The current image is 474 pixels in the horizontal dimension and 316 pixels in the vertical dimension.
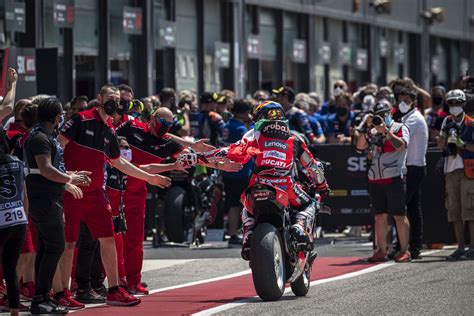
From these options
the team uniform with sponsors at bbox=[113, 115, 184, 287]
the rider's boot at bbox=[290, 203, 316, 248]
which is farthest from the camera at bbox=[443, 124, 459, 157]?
the team uniform with sponsors at bbox=[113, 115, 184, 287]

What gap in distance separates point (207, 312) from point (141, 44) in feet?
58.0

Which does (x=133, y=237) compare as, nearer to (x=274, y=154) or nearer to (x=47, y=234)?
(x=274, y=154)

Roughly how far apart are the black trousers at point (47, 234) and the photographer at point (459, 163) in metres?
6.32

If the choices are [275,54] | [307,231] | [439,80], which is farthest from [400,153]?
[439,80]

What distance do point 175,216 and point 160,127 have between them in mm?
5180

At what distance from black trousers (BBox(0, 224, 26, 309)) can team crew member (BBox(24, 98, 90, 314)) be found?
0.58 m

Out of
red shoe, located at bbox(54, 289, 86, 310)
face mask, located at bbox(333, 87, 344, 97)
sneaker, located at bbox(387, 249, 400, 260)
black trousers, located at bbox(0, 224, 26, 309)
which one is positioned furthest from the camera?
face mask, located at bbox(333, 87, 344, 97)

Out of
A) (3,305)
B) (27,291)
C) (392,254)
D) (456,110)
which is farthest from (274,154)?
(456,110)

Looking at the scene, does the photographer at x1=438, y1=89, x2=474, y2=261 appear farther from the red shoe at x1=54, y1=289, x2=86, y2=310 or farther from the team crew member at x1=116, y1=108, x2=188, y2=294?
the red shoe at x1=54, y1=289, x2=86, y2=310

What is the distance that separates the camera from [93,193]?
41.0 ft

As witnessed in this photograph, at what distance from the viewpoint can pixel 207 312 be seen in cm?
1176

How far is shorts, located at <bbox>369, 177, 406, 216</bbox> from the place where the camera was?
54.0 feet

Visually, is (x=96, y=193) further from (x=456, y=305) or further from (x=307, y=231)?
(x=456, y=305)

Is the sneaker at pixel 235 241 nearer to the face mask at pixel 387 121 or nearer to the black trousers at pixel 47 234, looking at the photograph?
the face mask at pixel 387 121
